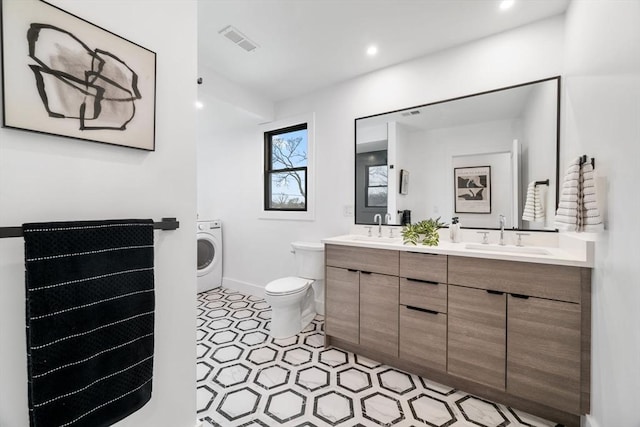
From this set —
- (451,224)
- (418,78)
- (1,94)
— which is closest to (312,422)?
(451,224)

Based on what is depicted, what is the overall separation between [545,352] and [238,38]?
301 cm

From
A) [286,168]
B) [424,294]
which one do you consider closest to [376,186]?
[424,294]

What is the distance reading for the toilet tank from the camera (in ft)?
9.18

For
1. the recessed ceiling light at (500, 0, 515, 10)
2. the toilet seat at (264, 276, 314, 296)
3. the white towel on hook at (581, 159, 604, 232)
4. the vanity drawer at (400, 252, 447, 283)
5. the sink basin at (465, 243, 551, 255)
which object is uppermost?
the recessed ceiling light at (500, 0, 515, 10)

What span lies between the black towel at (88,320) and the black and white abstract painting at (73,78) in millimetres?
333

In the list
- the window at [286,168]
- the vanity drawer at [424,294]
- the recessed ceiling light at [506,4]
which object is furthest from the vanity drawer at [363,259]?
the recessed ceiling light at [506,4]

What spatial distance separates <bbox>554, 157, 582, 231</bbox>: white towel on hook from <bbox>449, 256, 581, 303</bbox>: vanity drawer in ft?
0.93

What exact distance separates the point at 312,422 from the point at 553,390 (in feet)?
4.40

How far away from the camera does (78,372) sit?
0.81 meters

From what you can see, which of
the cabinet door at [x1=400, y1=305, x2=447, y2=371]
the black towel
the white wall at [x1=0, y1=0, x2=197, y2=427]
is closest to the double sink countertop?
the cabinet door at [x1=400, y1=305, x2=447, y2=371]

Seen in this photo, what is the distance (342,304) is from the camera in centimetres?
222

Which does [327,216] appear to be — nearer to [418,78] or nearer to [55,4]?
[418,78]

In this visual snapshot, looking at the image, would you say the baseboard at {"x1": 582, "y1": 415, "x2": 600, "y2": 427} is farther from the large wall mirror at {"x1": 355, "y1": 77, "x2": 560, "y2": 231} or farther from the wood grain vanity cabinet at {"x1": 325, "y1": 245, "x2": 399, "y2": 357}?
the large wall mirror at {"x1": 355, "y1": 77, "x2": 560, "y2": 231}

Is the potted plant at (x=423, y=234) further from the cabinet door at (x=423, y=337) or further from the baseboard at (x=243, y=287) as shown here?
the baseboard at (x=243, y=287)
